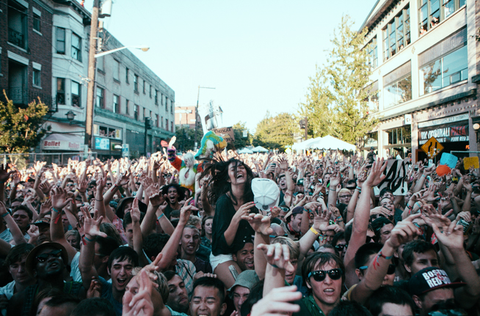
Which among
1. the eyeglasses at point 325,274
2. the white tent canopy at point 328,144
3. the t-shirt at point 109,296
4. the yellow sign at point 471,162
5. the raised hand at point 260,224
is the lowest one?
the t-shirt at point 109,296

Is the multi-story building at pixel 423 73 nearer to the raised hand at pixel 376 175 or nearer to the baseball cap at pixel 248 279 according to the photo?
the raised hand at pixel 376 175

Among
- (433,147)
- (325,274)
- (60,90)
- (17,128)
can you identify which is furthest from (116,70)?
(325,274)

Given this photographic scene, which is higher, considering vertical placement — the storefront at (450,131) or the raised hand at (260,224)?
the storefront at (450,131)

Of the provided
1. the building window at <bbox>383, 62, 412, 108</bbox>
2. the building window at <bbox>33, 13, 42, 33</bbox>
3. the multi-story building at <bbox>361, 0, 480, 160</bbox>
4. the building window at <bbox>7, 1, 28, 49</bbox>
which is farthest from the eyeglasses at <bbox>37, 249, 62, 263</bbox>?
the building window at <bbox>383, 62, 412, 108</bbox>

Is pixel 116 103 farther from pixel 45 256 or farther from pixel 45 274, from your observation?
pixel 45 274

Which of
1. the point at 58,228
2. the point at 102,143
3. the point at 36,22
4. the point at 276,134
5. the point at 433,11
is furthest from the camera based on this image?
the point at 276,134

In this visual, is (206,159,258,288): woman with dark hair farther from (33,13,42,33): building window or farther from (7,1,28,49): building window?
(33,13,42,33): building window

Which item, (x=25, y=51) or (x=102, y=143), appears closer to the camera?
(x=25, y=51)

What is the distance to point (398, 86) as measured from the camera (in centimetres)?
2316

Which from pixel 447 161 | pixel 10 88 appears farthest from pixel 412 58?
pixel 10 88

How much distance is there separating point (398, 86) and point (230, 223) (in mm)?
23836

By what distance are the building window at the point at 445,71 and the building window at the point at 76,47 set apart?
75.7 ft

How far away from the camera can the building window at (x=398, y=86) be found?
71.1ft

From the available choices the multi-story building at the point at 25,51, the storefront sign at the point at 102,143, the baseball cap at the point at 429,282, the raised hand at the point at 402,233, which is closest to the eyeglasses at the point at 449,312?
the baseball cap at the point at 429,282
